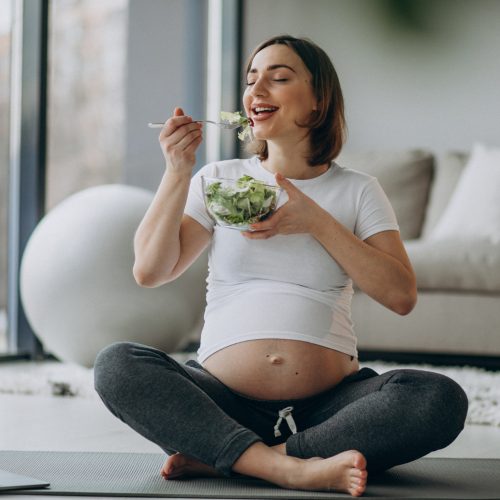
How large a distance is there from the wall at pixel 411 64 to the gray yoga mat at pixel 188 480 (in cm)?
302

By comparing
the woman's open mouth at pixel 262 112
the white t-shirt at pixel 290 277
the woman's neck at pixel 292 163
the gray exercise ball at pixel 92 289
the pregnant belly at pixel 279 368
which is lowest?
the gray exercise ball at pixel 92 289

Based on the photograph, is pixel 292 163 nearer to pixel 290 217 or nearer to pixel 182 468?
pixel 290 217

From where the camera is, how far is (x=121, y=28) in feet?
15.2

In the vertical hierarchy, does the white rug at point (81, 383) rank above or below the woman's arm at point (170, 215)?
below

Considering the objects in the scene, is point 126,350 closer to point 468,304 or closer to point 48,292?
point 48,292

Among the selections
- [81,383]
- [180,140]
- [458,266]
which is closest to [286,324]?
[180,140]

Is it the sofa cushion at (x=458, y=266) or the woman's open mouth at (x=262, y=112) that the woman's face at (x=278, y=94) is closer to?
the woman's open mouth at (x=262, y=112)

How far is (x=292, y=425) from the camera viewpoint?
5.61ft

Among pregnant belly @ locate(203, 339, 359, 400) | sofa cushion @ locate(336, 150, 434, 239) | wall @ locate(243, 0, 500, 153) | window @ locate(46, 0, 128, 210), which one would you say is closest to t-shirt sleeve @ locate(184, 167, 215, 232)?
pregnant belly @ locate(203, 339, 359, 400)

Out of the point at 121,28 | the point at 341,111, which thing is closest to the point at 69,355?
the point at 341,111

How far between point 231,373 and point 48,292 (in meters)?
1.61

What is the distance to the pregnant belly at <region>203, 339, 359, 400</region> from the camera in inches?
67.5

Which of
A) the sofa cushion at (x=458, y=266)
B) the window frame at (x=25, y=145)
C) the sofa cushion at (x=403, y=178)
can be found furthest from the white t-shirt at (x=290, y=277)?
the sofa cushion at (x=403, y=178)

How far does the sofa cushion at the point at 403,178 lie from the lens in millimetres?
4359
